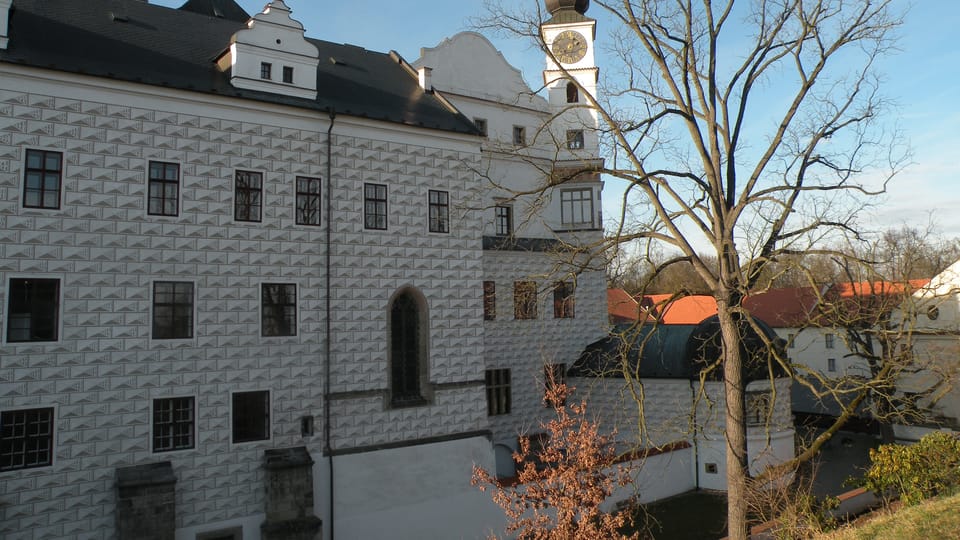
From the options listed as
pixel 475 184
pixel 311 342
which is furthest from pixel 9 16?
pixel 475 184

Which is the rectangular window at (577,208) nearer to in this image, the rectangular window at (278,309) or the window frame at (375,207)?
the window frame at (375,207)

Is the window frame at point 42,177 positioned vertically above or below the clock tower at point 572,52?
below

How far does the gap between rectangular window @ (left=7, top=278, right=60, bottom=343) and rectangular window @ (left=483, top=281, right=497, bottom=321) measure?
11323mm

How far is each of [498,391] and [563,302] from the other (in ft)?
12.1

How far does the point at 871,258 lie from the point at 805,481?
10.8m

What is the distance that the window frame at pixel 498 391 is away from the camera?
65.9ft

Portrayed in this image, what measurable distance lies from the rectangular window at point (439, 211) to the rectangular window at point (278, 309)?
12.2ft

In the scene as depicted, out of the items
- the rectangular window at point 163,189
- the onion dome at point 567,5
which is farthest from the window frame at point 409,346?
the onion dome at point 567,5

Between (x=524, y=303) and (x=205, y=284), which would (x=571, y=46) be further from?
(x=205, y=284)

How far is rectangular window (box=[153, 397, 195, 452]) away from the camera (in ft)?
40.6

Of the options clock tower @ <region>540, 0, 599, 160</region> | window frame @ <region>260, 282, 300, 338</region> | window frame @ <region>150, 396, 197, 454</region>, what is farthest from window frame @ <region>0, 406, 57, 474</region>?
clock tower @ <region>540, 0, 599, 160</region>

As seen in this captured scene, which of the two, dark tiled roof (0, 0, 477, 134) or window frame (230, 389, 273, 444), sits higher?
dark tiled roof (0, 0, 477, 134)

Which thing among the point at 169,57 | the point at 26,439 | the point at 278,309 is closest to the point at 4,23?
the point at 169,57

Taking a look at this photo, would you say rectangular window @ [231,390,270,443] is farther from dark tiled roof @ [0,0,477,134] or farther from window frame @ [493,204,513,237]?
window frame @ [493,204,513,237]
